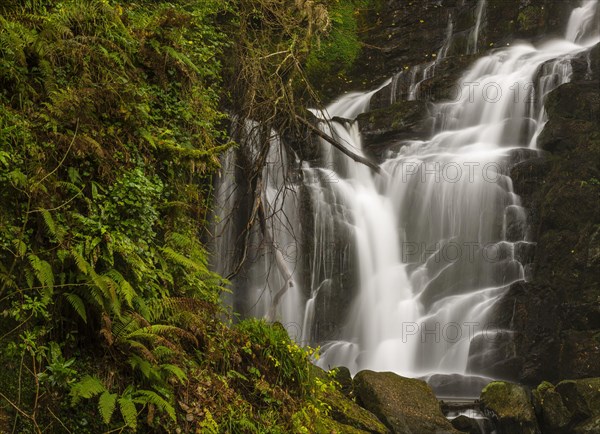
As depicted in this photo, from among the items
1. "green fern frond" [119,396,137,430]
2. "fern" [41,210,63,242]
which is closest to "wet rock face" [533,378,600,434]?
"green fern frond" [119,396,137,430]

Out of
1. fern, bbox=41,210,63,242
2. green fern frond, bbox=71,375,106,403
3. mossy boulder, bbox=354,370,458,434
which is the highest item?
fern, bbox=41,210,63,242

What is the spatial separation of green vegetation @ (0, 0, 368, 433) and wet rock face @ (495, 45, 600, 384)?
5.42 m

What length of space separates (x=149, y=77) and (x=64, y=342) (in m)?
2.88

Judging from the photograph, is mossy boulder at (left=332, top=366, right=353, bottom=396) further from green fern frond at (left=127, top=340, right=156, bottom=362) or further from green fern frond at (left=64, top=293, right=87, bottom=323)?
green fern frond at (left=64, top=293, right=87, bottom=323)

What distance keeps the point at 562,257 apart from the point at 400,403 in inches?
184

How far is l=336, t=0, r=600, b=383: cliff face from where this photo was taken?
10484 millimetres

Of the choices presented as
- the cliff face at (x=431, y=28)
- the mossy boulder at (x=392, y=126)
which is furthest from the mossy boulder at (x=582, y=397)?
the cliff face at (x=431, y=28)

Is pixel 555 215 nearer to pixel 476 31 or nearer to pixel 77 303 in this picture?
pixel 476 31

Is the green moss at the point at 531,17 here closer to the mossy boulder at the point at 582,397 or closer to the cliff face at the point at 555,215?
the cliff face at the point at 555,215

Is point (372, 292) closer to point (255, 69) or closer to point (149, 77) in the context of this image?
point (255, 69)

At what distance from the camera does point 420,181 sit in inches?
524

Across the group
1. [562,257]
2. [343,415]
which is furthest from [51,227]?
[562,257]

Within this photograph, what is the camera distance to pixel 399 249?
1268cm

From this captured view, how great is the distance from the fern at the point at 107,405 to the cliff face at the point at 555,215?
7.67 metres
